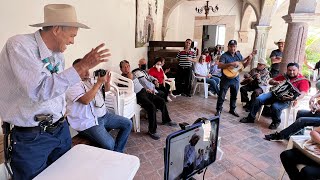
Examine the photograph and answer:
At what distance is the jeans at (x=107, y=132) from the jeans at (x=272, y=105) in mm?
2589

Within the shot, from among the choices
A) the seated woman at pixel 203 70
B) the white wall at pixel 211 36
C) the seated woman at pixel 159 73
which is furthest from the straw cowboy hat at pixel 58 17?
the white wall at pixel 211 36

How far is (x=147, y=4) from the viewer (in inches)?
209

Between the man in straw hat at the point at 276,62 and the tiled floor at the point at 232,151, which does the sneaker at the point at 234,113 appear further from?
the man in straw hat at the point at 276,62

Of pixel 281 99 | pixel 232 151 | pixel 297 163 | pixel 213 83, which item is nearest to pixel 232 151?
pixel 232 151

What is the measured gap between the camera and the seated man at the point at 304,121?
2.94 metres

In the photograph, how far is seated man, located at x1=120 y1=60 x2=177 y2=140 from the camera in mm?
3307

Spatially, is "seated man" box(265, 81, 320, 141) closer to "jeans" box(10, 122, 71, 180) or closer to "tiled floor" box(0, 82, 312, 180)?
"tiled floor" box(0, 82, 312, 180)

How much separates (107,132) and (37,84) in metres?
1.34

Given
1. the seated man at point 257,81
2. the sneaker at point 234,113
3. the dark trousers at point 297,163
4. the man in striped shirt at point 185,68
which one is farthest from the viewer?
the man in striped shirt at point 185,68

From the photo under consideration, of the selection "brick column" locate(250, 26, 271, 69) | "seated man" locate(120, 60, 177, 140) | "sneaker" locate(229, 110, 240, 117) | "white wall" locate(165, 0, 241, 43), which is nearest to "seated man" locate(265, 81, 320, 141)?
"sneaker" locate(229, 110, 240, 117)

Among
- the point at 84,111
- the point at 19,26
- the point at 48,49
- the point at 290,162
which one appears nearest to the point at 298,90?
the point at 290,162

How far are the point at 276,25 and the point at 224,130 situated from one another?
885 cm

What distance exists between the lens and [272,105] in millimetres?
3771

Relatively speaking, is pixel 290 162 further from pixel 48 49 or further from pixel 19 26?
pixel 19 26
